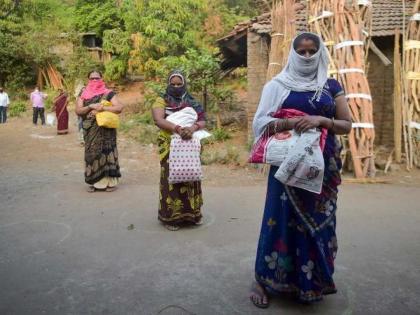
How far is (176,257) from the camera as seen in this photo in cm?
349

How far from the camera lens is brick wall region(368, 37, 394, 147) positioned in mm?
8828

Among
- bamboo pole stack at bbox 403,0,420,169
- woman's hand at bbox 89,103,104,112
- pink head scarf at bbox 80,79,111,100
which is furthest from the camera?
bamboo pole stack at bbox 403,0,420,169

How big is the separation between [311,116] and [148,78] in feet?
49.0

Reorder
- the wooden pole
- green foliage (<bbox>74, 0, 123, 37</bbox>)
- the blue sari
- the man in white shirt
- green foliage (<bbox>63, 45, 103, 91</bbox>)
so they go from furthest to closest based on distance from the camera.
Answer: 1. green foliage (<bbox>74, 0, 123, 37</bbox>)
2. green foliage (<bbox>63, 45, 103, 91</bbox>)
3. the man in white shirt
4. the wooden pole
5. the blue sari

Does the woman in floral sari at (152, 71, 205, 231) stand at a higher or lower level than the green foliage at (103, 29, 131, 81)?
lower

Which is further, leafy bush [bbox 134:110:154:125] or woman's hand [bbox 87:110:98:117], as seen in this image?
leafy bush [bbox 134:110:154:125]

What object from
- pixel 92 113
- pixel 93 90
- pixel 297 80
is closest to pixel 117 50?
pixel 93 90

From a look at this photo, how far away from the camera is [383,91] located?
8891 millimetres

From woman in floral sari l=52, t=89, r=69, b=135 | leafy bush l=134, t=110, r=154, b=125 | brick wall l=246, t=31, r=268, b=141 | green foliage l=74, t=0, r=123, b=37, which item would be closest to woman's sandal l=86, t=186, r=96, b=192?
brick wall l=246, t=31, r=268, b=141

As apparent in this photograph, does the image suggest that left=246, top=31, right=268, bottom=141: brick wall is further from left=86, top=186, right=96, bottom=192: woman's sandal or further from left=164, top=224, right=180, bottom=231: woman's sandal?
left=164, top=224, right=180, bottom=231: woman's sandal

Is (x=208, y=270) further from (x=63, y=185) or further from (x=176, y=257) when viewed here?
(x=63, y=185)

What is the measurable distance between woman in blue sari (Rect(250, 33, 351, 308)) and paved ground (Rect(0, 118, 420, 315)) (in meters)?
0.22

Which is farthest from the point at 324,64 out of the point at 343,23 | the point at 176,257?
the point at 343,23

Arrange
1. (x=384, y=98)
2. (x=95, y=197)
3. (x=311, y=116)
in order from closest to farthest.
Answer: (x=311, y=116) < (x=95, y=197) < (x=384, y=98)
